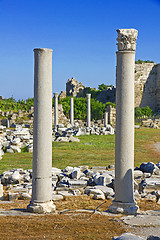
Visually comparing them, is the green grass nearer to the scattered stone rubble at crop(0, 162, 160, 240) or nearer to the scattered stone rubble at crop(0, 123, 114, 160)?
the scattered stone rubble at crop(0, 123, 114, 160)

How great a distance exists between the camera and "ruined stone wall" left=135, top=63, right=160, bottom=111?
62.7 meters

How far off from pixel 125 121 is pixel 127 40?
173 centimetres

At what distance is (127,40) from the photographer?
7.98 metres

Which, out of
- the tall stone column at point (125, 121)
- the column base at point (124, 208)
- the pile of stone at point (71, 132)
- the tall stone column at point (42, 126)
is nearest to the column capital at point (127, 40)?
the tall stone column at point (125, 121)

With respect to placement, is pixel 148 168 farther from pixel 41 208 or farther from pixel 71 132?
pixel 71 132

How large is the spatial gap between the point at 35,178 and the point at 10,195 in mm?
2064

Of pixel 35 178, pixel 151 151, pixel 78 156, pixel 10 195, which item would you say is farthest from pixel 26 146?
pixel 35 178

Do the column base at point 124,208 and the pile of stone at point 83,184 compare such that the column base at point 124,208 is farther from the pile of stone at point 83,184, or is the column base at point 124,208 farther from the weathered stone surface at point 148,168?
the weathered stone surface at point 148,168

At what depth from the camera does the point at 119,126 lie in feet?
26.4

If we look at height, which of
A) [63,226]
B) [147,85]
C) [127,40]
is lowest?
[63,226]

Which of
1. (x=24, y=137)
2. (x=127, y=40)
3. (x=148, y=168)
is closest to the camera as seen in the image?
(x=127, y=40)

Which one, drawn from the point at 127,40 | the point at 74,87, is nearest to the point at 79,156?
the point at 127,40

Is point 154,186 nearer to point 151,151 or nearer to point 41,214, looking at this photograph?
point 41,214

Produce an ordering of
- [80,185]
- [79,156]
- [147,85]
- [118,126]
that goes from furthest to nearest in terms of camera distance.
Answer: [147,85] < [79,156] < [80,185] < [118,126]
